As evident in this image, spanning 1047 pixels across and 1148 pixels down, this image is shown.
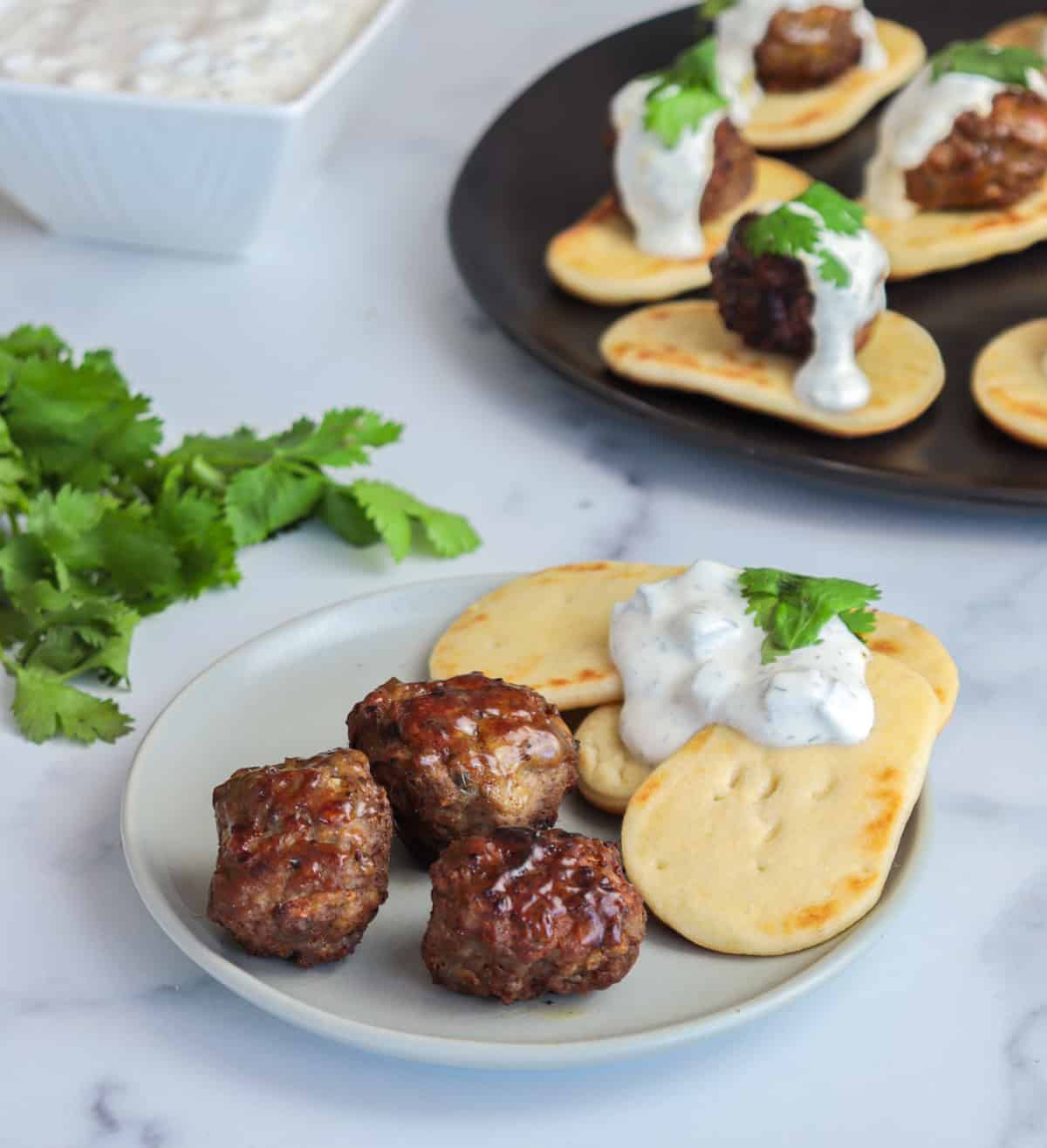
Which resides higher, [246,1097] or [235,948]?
[235,948]

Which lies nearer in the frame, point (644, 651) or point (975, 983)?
point (975, 983)

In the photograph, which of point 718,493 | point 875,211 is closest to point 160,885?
point 718,493

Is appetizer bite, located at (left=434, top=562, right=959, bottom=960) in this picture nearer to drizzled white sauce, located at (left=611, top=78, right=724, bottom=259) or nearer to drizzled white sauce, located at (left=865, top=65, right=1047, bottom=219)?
drizzled white sauce, located at (left=611, top=78, right=724, bottom=259)

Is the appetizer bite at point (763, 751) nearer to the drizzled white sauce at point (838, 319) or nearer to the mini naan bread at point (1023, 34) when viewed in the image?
the drizzled white sauce at point (838, 319)

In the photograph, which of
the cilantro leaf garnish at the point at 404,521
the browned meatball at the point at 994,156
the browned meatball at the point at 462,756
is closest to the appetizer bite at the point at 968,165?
the browned meatball at the point at 994,156

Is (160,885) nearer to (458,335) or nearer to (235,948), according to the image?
(235,948)

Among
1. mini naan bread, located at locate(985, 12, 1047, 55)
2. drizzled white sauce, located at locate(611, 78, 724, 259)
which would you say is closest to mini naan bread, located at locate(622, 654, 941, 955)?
drizzled white sauce, located at locate(611, 78, 724, 259)
